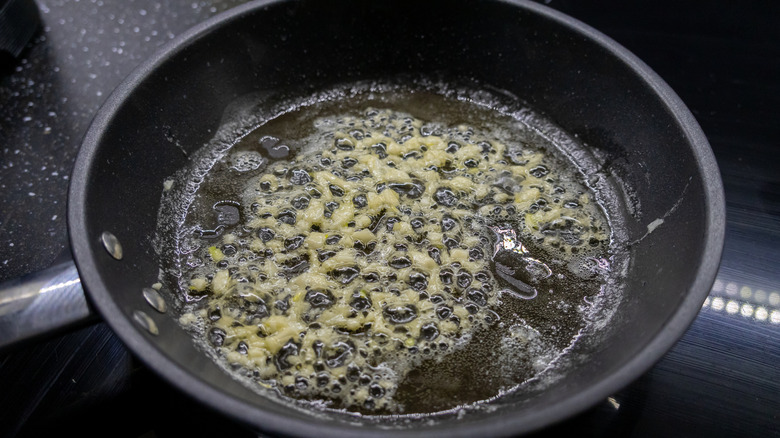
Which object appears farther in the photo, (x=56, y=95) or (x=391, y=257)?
(x=56, y=95)

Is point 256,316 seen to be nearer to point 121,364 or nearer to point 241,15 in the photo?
point 121,364

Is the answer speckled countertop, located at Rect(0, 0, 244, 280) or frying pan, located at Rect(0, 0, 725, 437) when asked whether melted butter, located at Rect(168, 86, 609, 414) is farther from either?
speckled countertop, located at Rect(0, 0, 244, 280)

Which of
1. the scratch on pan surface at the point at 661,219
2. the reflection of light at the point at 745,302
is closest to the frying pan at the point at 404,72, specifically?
the scratch on pan surface at the point at 661,219

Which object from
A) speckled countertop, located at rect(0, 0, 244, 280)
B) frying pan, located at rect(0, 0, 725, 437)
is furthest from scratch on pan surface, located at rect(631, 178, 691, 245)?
speckled countertop, located at rect(0, 0, 244, 280)

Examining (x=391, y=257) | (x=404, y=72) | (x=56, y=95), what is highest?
(x=404, y=72)

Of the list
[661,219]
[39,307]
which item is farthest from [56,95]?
[661,219]

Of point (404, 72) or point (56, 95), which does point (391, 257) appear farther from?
point (56, 95)

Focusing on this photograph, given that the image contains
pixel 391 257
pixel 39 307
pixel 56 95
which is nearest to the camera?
pixel 39 307

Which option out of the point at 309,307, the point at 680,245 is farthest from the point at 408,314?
the point at 680,245

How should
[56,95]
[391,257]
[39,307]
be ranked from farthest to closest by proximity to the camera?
1. [56,95]
2. [391,257]
3. [39,307]
